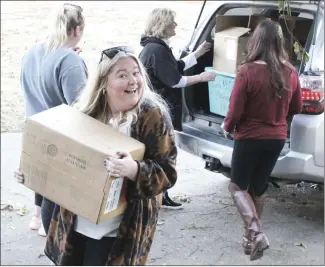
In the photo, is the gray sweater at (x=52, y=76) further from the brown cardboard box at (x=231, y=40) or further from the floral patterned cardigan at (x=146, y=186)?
the brown cardboard box at (x=231, y=40)

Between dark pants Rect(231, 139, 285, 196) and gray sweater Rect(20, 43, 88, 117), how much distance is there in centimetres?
120

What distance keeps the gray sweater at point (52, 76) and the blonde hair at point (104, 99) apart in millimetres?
959

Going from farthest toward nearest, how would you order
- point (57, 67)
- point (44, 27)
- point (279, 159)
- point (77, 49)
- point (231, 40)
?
point (44, 27)
point (231, 40)
point (279, 159)
point (77, 49)
point (57, 67)

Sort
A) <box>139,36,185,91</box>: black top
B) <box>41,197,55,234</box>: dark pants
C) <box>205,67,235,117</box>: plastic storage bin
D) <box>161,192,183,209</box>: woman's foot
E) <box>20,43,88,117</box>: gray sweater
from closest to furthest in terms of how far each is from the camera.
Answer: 1. <box>41,197,55,234</box>: dark pants
2. <box>20,43,88,117</box>: gray sweater
3. <box>139,36,185,91</box>: black top
4. <box>205,67,235,117</box>: plastic storage bin
5. <box>161,192,183,209</box>: woman's foot

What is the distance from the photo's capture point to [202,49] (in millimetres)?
5262

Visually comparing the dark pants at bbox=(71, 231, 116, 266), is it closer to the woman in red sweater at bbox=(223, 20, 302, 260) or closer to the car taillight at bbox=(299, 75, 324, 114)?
the woman in red sweater at bbox=(223, 20, 302, 260)

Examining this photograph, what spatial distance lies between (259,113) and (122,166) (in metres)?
1.92

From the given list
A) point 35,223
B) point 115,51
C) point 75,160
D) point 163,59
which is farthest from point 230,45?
point 75,160

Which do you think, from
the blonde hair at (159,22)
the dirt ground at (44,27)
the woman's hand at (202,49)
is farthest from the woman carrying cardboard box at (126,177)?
the dirt ground at (44,27)

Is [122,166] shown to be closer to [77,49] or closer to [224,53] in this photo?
[77,49]

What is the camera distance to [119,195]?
2.53 metres

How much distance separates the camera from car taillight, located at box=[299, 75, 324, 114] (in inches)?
167

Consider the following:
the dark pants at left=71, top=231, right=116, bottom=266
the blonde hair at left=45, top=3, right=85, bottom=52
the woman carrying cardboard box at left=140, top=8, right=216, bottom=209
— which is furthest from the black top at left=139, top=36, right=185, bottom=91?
the dark pants at left=71, top=231, right=116, bottom=266

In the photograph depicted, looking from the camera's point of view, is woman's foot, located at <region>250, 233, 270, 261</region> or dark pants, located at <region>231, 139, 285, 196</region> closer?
woman's foot, located at <region>250, 233, 270, 261</region>
